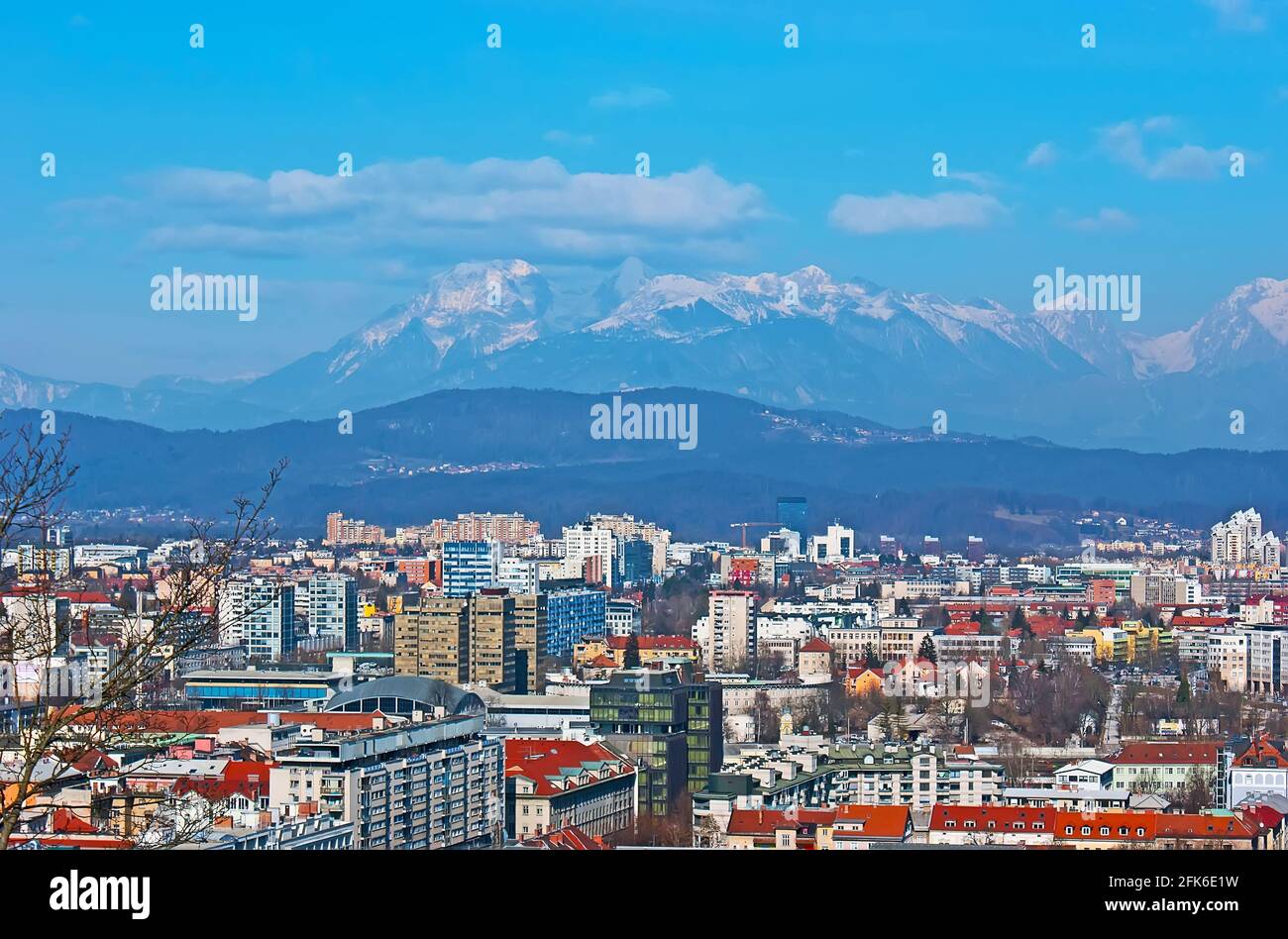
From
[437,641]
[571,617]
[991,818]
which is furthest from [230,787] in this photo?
[571,617]

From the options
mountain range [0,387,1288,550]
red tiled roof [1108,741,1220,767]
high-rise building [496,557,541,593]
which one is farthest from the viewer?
mountain range [0,387,1288,550]

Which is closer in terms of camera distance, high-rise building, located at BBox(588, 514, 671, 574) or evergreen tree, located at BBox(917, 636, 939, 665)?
evergreen tree, located at BBox(917, 636, 939, 665)

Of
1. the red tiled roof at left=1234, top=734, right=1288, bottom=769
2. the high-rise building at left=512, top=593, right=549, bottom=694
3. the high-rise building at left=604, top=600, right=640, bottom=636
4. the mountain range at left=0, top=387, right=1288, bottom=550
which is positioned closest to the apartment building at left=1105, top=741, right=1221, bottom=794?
the red tiled roof at left=1234, top=734, right=1288, bottom=769

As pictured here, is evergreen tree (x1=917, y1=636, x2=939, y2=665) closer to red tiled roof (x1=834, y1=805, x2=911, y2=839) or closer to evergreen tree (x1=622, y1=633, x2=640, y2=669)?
evergreen tree (x1=622, y1=633, x2=640, y2=669)

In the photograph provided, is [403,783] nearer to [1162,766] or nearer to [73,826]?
[73,826]

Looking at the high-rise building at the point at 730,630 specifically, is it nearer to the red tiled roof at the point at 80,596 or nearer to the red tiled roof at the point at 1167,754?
the red tiled roof at the point at 80,596

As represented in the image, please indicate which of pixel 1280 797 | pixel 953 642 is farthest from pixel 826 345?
pixel 1280 797
